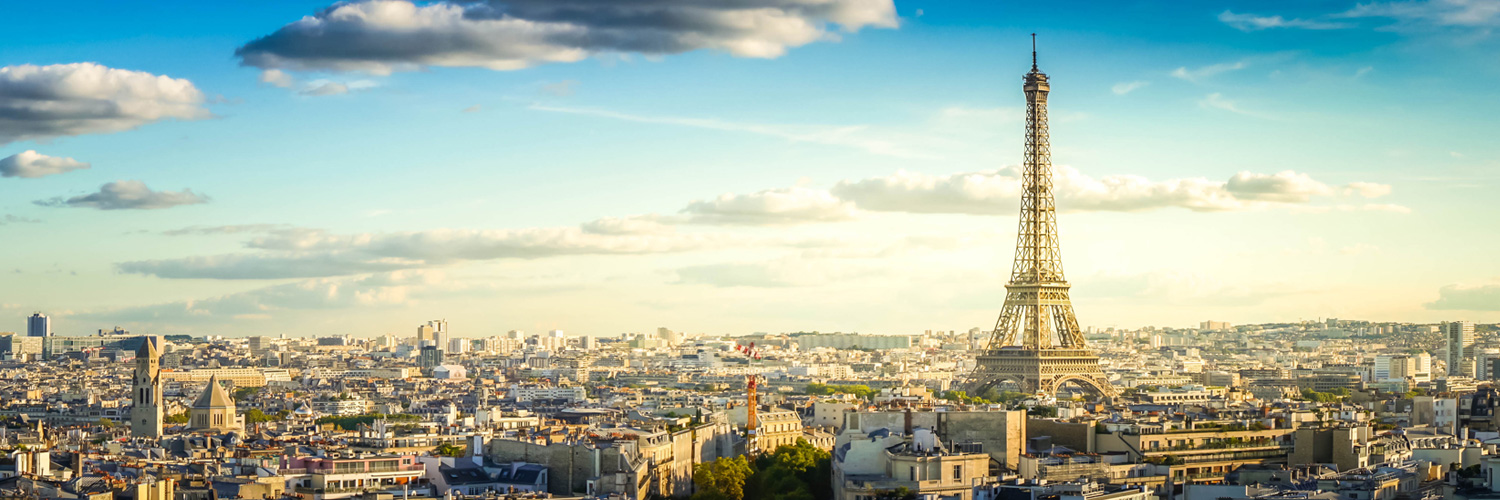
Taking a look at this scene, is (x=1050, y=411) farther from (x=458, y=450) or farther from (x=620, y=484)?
(x=620, y=484)

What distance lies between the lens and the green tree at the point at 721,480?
180 feet

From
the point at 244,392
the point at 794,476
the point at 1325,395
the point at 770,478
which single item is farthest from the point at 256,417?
the point at 794,476

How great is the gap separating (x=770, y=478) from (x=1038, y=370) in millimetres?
56559

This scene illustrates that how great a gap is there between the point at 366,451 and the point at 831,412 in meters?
29.5

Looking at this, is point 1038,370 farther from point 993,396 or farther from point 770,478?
point 770,478

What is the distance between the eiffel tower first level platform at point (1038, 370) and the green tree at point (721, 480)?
54.8 m

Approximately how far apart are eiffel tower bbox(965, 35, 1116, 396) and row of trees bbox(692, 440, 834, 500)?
53.2m

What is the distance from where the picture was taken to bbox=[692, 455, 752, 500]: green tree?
54875 mm

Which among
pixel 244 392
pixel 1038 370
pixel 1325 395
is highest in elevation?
pixel 1038 370

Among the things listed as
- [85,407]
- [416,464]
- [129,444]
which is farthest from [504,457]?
[85,407]

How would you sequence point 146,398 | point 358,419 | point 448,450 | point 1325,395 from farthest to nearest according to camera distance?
point 1325,395, point 358,419, point 146,398, point 448,450

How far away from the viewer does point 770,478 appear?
58125mm

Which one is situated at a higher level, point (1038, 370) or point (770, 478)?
point (1038, 370)

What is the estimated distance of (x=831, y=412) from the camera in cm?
8638
